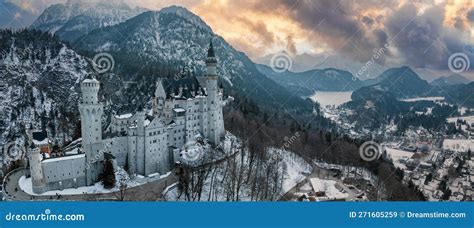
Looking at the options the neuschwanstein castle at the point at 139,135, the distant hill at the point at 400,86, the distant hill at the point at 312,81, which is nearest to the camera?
the neuschwanstein castle at the point at 139,135

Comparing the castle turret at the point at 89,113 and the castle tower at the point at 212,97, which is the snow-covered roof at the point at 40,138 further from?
the castle tower at the point at 212,97

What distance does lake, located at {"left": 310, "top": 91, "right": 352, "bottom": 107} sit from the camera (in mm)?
63531

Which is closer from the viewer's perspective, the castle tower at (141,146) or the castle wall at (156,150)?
the castle tower at (141,146)

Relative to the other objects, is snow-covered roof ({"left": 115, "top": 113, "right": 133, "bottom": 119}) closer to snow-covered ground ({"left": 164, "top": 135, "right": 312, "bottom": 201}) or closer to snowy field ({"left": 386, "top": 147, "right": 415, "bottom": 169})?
snow-covered ground ({"left": 164, "top": 135, "right": 312, "bottom": 201})

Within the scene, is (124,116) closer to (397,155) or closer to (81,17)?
(397,155)

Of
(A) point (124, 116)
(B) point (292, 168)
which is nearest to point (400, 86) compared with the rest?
(B) point (292, 168)

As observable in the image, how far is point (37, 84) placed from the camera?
36844mm

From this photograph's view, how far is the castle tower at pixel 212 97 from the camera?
1800 centimetres

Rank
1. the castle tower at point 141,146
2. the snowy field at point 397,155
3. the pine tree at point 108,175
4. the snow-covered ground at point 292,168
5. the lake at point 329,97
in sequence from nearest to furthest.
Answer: the pine tree at point 108,175, the castle tower at point 141,146, the snow-covered ground at point 292,168, the snowy field at point 397,155, the lake at point 329,97

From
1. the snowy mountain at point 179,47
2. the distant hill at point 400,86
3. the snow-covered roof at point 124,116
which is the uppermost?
the snowy mountain at point 179,47

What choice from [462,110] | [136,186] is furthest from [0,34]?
[462,110]

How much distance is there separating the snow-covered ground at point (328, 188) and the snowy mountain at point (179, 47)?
1390 inches

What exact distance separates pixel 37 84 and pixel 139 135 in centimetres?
2743

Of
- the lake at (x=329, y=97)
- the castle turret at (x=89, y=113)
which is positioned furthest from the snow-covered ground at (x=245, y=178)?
the lake at (x=329, y=97)
